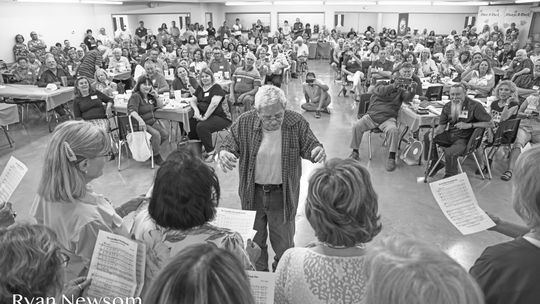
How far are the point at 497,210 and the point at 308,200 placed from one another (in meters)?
3.87

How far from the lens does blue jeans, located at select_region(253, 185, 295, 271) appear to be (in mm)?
2898

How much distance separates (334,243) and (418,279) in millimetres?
566

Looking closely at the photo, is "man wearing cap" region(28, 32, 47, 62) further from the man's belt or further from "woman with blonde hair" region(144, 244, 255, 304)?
"woman with blonde hair" region(144, 244, 255, 304)

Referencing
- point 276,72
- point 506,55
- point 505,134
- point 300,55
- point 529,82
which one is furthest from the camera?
point 300,55

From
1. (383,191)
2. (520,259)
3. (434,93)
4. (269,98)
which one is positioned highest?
(269,98)

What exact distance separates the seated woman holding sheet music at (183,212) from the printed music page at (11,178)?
1.06 m

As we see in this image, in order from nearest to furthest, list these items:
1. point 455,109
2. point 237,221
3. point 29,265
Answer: point 29,265 < point 237,221 < point 455,109

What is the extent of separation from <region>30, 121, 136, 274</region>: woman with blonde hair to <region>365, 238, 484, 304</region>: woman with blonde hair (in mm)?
1296

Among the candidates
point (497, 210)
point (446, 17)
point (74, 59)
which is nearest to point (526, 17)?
point (446, 17)

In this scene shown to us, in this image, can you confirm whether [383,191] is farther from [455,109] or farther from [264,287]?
[264,287]

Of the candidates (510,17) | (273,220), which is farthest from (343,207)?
(510,17)

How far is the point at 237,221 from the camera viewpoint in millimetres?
2146

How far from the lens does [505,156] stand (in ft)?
19.4

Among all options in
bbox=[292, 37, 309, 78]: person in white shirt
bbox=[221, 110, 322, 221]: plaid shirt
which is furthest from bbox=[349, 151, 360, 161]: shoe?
bbox=[292, 37, 309, 78]: person in white shirt
